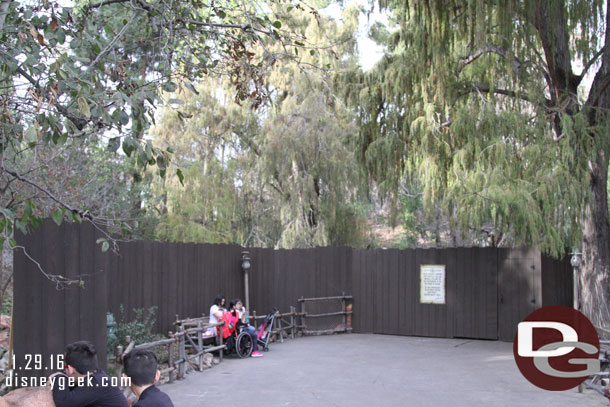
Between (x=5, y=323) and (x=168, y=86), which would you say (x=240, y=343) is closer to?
(x=5, y=323)

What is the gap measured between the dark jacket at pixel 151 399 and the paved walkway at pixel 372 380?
4.82 metres

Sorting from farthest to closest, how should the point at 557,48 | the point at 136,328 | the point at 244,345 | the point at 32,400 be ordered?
1. the point at 244,345
2. the point at 557,48
3. the point at 136,328
4. the point at 32,400

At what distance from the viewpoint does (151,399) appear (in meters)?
3.89

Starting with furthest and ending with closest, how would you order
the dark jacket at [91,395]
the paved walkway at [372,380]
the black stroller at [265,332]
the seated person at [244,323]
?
the black stroller at [265,332] → the seated person at [244,323] → the paved walkway at [372,380] → the dark jacket at [91,395]

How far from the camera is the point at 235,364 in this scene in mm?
11906

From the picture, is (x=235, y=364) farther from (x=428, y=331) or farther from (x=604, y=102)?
(x=604, y=102)

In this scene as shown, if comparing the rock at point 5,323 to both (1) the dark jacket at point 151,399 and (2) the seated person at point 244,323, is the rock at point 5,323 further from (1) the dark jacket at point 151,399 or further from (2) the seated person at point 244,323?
(1) the dark jacket at point 151,399

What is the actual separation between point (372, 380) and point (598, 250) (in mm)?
4862

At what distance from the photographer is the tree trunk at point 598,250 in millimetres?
11531

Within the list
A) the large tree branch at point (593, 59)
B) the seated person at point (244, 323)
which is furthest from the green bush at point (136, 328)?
the large tree branch at point (593, 59)

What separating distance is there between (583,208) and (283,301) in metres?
7.94

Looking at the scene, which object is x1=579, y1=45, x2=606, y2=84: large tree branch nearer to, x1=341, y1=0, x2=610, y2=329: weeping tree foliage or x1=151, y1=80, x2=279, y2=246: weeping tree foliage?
x1=341, y1=0, x2=610, y2=329: weeping tree foliage

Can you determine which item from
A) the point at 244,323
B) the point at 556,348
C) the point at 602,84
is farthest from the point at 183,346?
the point at 602,84

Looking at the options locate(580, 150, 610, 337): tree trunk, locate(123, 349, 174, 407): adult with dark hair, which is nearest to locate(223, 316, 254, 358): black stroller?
locate(580, 150, 610, 337): tree trunk
